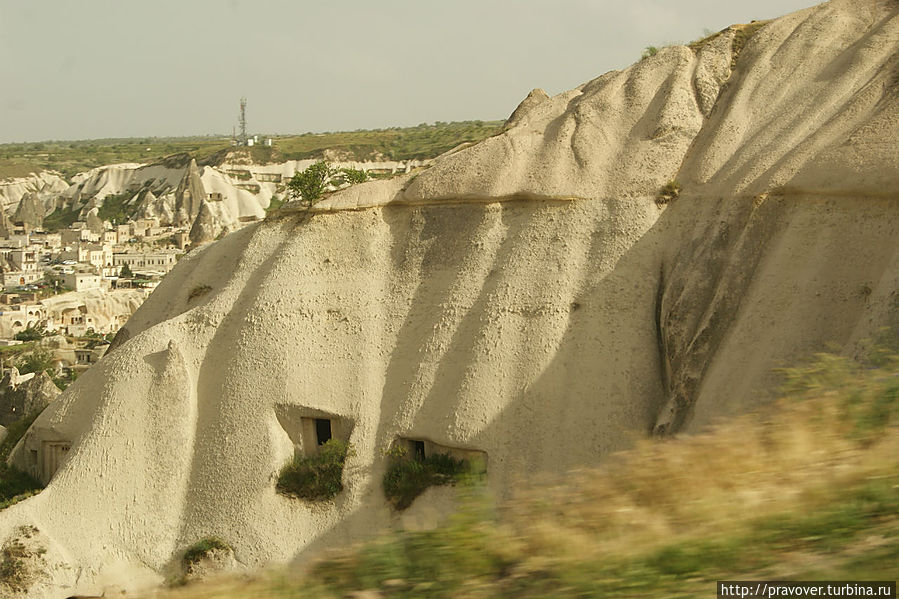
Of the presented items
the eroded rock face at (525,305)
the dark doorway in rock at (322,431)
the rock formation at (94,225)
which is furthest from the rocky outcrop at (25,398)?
the rock formation at (94,225)

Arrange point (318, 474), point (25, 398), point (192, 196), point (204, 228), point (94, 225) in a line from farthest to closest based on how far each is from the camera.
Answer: point (94, 225) → point (192, 196) → point (204, 228) → point (25, 398) → point (318, 474)

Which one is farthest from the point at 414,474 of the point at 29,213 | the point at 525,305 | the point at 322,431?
the point at 29,213

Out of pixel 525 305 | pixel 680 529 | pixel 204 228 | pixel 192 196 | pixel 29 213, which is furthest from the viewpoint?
pixel 29 213

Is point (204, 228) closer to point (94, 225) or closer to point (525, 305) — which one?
point (94, 225)

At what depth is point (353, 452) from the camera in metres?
19.9

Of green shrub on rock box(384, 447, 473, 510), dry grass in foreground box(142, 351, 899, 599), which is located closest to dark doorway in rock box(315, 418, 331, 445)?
green shrub on rock box(384, 447, 473, 510)

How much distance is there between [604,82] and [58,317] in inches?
2095

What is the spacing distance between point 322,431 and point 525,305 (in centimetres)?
538

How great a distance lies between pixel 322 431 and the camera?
20.9 meters

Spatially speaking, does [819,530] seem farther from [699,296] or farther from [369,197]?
[369,197]

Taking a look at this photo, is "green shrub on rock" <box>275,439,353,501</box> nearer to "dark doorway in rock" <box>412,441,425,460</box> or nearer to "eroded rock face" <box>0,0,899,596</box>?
"eroded rock face" <box>0,0,899,596</box>

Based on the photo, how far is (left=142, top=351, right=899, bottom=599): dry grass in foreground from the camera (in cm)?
477

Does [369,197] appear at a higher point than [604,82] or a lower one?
lower

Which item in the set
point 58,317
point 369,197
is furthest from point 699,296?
point 58,317
